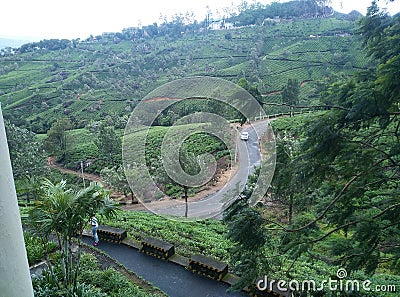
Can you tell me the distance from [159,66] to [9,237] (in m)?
52.7

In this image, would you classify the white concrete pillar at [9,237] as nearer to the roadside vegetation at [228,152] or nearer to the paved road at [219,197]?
the roadside vegetation at [228,152]

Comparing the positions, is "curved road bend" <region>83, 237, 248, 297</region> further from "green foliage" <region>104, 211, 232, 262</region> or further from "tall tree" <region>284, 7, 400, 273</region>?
"tall tree" <region>284, 7, 400, 273</region>

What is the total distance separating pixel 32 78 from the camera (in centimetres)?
5428

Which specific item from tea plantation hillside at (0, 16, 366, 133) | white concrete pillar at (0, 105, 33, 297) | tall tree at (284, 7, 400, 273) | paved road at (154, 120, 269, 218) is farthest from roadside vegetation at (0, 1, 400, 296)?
white concrete pillar at (0, 105, 33, 297)

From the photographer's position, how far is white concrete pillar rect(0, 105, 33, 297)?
201 centimetres

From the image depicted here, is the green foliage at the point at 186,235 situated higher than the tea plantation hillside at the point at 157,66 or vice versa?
the tea plantation hillside at the point at 157,66

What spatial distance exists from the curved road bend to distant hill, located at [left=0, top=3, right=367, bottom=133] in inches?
963

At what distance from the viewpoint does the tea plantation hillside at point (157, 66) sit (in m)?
40.6

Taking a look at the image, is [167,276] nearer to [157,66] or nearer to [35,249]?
[35,249]

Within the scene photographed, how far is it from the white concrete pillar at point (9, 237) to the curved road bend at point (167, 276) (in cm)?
463

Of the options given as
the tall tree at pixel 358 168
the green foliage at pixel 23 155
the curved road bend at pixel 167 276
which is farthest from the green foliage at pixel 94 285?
the green foliage at pixel 23 155

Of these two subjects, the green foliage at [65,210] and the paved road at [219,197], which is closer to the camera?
the green foliage at [65,210]

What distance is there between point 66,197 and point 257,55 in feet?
155

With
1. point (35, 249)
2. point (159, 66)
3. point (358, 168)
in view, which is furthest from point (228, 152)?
point (159, 66)
